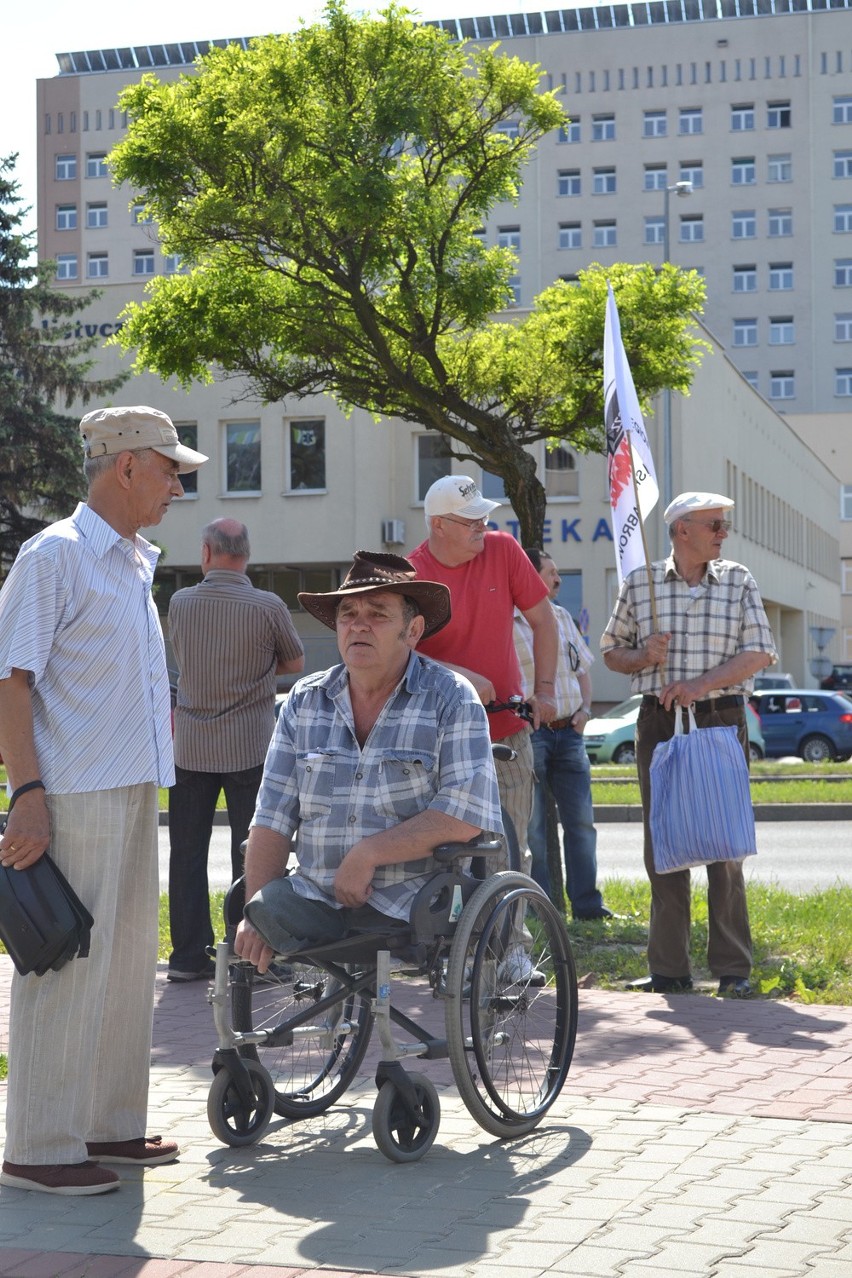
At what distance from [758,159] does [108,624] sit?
79.8 meters

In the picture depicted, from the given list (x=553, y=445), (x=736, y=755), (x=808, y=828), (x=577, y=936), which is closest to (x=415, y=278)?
(x=553, y=445)

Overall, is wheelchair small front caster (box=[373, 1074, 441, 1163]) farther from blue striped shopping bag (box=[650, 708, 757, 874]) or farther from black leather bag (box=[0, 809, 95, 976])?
blue striped shopping bag (box=[650, 708, 757, 874])

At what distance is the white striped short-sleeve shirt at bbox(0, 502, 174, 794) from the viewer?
470 cm

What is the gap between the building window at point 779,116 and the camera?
263 ft

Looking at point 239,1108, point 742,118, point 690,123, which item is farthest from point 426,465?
point 742,118

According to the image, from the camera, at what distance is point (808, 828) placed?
60.5 feet

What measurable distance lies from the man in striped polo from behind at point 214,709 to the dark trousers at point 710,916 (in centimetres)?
178

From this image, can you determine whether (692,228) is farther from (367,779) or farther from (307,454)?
(367,779)

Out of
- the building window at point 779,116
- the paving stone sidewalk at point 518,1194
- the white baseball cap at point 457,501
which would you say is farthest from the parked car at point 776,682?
the building window at point 779,116

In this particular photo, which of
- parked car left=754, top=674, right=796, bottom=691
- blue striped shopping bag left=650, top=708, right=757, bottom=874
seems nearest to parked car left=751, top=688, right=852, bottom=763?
parked car left=754, top=674, right=796, bottom=691

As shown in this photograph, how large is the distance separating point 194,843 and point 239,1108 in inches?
131

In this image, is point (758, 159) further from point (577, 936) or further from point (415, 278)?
point (577, 936)

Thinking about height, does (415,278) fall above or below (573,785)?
above

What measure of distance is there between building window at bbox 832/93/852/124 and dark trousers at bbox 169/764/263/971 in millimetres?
77675
